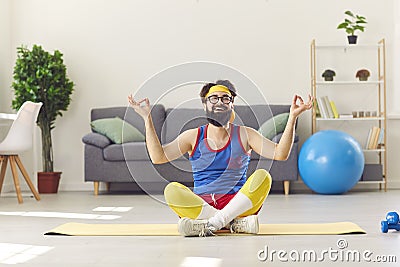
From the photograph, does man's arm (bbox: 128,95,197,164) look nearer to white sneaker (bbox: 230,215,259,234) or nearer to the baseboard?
white sneaker (bbox: 230,215,259,234)

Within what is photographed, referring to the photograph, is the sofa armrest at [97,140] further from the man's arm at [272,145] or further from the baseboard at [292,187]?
the man's arm at [272,145]

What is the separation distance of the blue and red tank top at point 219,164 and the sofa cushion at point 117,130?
2825 millimetres

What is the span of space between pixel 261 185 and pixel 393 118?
12.7 feet

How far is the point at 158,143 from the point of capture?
3430mm

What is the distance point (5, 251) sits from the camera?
3174 millimetres

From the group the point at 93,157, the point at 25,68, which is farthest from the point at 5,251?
the point at 25,68

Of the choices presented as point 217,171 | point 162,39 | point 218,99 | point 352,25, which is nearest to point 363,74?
point 352,25

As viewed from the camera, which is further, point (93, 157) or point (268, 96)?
point (268, 96)

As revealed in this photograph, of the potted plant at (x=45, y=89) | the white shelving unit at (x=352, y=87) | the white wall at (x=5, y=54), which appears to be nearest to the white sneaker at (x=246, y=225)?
the potted plant at (x=45, y=89)

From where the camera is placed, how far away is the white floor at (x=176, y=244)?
285 centimetres

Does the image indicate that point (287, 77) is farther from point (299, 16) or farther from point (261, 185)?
point (261, 185)

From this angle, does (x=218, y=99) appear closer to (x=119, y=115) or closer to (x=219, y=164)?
(x=219, y=164)

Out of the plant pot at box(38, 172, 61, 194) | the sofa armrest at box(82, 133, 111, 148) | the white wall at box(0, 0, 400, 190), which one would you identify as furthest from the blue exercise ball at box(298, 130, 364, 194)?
the plant pot at box(38, 172, 61, 194)

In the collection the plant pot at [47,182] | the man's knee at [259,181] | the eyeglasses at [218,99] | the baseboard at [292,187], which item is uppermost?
the eyeglasses at [218,99]
